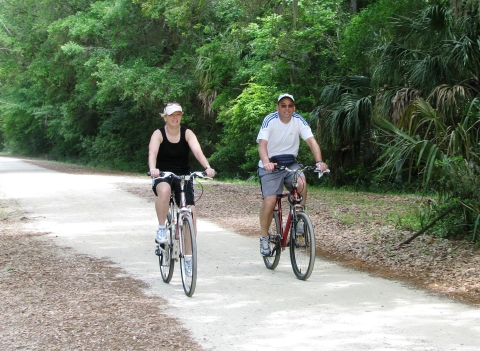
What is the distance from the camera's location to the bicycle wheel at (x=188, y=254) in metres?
6.54

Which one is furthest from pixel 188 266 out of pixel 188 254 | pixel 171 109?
pixel 171 109

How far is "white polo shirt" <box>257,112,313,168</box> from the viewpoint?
764 cm

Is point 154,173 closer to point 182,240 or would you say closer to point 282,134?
point 182,240

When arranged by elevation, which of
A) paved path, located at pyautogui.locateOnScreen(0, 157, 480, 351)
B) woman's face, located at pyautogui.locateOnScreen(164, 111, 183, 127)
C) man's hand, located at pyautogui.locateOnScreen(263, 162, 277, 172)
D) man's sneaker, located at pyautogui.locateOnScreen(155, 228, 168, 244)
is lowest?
paved path, located at pyautogui.locateOnScreen(0, 157, 480, 351)

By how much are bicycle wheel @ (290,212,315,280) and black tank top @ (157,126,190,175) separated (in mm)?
1335

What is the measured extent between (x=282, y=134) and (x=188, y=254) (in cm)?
184

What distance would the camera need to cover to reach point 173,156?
709 cm

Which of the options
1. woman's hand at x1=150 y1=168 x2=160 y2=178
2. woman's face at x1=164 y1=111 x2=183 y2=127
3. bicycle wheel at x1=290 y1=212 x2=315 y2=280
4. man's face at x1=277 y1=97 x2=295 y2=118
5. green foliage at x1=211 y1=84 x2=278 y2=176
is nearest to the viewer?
woman's hand at x1=150 y1=168 x2=160 y2=178

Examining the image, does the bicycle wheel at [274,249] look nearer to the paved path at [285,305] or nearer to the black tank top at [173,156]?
the paved path at [285,305]

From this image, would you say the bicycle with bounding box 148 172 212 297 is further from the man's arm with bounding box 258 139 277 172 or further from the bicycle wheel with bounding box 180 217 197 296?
the man's arm with bounding box 258 139 277 172

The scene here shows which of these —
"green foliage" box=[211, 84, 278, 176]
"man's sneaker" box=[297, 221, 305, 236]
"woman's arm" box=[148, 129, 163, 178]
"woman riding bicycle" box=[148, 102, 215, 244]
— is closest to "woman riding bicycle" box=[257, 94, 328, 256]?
"man's sneaker" box=[297, 221, 305, 236]

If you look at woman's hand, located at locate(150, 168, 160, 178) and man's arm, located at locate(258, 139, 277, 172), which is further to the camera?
man's arm, located at locate(258, 139, 277, 172)

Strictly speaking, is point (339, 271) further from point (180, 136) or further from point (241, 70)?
point (241, 70)

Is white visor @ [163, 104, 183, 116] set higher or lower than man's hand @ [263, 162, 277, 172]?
higher
